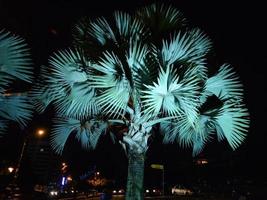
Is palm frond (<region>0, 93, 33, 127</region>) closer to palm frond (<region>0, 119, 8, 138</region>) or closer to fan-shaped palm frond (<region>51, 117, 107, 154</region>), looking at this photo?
palm frond (<region>0, 119, 8, 138</region>)

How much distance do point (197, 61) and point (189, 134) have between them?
1.87m

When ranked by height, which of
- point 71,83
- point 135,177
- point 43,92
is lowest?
point 135,177

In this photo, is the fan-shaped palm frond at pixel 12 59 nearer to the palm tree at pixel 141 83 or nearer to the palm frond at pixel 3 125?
the palm frond at pixel 3 125

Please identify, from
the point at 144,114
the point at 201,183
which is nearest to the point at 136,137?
the point at 144,114

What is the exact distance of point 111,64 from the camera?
6637 mm

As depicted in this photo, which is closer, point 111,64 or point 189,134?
point 111,64

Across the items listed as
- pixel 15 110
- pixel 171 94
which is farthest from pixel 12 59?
pixel 171 94

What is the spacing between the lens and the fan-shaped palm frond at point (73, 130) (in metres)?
8.21

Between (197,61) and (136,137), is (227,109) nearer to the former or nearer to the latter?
(197,61)

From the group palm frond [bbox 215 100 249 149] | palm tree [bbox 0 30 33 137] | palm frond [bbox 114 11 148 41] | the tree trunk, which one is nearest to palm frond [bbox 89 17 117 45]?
palm frond [bbox 114 11 148 41]

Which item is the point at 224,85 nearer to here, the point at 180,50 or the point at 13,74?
the point at 180,50

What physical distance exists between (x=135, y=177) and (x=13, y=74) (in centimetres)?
307

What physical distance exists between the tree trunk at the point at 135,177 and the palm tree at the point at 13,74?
7.36ft

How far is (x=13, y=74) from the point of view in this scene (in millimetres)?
5832
